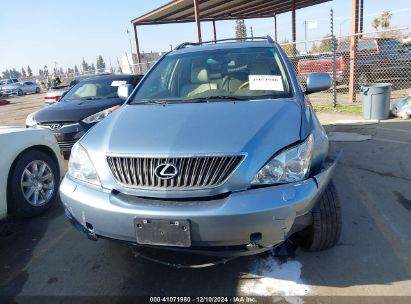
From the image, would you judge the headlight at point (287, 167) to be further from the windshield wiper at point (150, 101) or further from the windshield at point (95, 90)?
the windshield at point (95, 90)

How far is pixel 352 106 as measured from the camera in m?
10.0

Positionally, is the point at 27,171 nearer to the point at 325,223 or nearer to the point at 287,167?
Result: the point at 287,167

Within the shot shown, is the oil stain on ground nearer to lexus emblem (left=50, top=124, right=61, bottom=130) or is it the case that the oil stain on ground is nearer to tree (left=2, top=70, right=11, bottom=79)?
lexus emblem (left=50, top=124, right=61, bottom=130)

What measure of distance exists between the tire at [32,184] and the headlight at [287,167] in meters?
2.76

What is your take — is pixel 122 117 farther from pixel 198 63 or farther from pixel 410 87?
pixel 410 87

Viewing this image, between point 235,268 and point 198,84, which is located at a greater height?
point 198,84

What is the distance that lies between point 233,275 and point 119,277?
2.96 feet

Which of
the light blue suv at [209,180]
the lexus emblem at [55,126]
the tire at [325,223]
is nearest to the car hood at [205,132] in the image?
the light blue suv at [209,180]

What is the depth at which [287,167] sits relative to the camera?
238 centimetres

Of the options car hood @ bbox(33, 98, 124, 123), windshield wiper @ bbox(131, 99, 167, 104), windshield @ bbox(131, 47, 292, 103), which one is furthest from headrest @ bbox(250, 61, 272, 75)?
car hood @ bbox(33, 98, 124, 123)

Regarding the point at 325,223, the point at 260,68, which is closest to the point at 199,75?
the point at 260,68

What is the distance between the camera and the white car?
374 centimetres

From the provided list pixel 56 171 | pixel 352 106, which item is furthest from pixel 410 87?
pixel 56 171

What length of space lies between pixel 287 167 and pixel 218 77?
1663 mm
